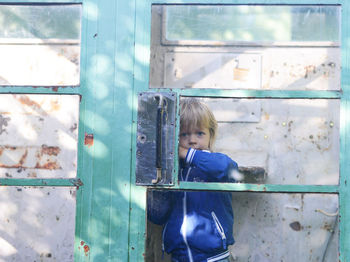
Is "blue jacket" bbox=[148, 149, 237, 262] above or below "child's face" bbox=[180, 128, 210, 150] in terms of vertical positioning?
below

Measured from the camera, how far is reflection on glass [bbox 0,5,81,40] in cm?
163

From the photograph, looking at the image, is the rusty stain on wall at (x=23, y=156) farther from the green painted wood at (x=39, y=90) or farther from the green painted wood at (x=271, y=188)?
the green painted wood at (x=271, y=188)

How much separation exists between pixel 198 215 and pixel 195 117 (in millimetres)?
476

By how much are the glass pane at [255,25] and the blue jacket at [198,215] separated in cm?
71

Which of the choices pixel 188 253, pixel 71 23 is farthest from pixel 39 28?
pixel 188 253

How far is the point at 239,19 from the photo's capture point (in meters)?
2.21

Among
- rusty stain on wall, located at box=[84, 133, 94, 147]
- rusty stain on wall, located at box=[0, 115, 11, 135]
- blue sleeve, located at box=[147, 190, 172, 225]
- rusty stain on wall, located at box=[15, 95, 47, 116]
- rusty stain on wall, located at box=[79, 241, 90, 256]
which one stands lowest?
rusty stain on wall, located at box=[79, 241, 90, 256]

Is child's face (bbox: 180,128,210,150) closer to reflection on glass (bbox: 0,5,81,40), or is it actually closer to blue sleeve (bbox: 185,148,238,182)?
blue sleeve (bbox: 185,148,238,182)

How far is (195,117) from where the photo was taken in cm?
202

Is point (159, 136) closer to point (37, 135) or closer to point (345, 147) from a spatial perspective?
point (345, 147)

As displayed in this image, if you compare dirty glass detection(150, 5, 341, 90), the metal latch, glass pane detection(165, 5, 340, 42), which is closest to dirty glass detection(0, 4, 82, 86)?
dirty glass detection(150, 5, 341, 90)

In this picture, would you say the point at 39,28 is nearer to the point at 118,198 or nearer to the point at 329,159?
the point at 118,198

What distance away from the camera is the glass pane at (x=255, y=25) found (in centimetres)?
205

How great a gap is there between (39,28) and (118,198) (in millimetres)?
892
